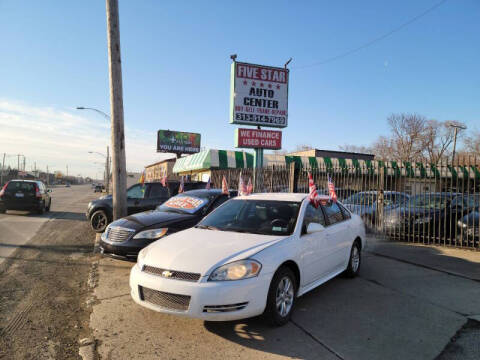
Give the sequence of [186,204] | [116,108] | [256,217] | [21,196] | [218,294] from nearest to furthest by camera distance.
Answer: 1. [218,294]
2. [256,217]
3. [186,204]
4. [116,108]
5. [21,196]

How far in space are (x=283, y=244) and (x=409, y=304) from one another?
6.83 ft

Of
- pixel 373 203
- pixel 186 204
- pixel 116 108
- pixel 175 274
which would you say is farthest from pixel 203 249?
pixel 373 203

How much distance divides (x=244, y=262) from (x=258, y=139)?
11468mm

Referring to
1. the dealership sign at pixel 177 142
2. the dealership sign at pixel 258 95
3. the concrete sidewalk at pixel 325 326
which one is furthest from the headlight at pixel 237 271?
the dealership sign at pixel 177 142

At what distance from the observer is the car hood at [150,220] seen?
618cm

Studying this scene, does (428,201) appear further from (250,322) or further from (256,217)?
(250,322)

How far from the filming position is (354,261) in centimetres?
583

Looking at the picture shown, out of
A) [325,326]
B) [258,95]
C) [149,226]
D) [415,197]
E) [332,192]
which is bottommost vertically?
[325,326]

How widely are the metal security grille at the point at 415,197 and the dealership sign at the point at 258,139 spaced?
3.56 m

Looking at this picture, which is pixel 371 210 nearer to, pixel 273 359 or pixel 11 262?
pixel 273 359

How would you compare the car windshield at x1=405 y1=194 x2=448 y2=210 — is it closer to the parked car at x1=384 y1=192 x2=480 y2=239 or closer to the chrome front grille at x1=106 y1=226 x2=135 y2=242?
the parked car at x1=384 y1=192 x2=480 y2=239

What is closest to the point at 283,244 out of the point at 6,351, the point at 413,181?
the point at 6,351

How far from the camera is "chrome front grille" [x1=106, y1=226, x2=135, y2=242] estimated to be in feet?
19.6

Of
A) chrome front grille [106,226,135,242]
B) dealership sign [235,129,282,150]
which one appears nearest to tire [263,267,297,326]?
chrome front grille [106,226,135,242]
